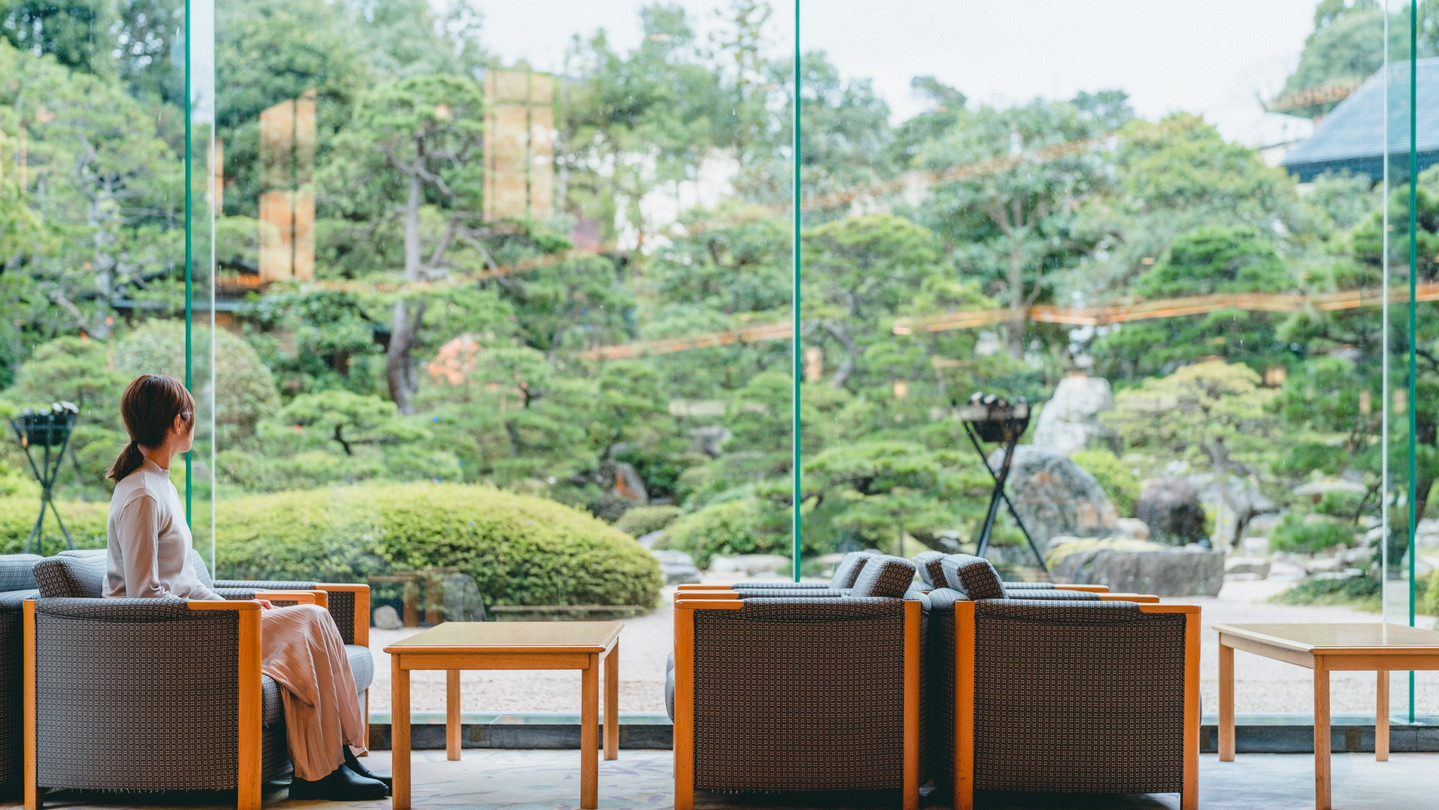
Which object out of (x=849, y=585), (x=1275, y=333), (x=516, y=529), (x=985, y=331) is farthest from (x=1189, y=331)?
(x=516, y=529)

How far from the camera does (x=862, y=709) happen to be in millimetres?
3260

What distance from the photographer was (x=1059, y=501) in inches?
197

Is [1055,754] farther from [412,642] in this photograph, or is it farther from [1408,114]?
[1408,114]

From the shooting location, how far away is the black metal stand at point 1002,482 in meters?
4.99

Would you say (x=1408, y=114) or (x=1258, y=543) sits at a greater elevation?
(x=1408, y=114)

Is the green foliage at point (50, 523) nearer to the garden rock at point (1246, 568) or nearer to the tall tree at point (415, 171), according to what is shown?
the tall tree at point (415, 171)

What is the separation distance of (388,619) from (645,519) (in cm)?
117

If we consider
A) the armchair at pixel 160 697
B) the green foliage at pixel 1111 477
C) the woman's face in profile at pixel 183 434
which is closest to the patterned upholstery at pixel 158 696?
the armchair at pixel 160 697

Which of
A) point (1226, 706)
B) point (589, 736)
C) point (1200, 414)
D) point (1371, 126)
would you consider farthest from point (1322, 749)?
point (1371, 126)

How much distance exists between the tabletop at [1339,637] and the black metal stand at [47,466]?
187 inches

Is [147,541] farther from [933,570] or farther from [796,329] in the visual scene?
[796,329]

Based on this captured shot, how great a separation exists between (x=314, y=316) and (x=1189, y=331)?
3.96 m

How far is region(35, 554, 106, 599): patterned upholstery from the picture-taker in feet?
10.7

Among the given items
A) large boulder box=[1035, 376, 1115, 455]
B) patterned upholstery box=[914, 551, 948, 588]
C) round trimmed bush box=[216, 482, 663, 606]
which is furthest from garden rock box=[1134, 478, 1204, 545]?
round trimmed bush box=[216, 482, 663, 606]
